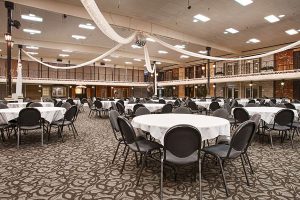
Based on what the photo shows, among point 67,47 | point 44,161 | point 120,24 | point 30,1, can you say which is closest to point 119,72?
point 67,47

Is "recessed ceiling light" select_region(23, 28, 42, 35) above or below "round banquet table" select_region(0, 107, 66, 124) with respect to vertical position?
above

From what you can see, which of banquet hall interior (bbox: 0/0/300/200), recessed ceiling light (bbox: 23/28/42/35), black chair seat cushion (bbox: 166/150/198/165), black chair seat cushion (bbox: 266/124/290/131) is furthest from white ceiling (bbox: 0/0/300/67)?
black chair seat cushion (bbox: 166/150/198/165)

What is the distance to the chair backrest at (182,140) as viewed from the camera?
2504mm

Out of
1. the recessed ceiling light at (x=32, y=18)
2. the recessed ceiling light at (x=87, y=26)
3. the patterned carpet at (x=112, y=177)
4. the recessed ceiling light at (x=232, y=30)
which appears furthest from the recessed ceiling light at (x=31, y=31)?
the recessed ceiling light at (x=232, y=30)

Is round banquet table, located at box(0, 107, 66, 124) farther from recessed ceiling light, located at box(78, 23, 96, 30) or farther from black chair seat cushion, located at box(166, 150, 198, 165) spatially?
recessed ceiling light, located at box(78, 23, 96, 30)

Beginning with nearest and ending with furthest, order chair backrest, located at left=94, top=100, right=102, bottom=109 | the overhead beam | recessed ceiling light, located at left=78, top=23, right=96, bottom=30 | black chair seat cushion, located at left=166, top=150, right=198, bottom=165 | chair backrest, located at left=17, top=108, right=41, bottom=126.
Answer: black chair seat cushion, located at left=166, top=150, right=198, bottom=165, chair backrest, located at left=17, top=108, right=41, bottom=126, the overhead beam, chair backrest, located at left=94, top=100, right=102, bottom=109, recessed ceiling light, located at left=78, top=23, right=96, bottom=30

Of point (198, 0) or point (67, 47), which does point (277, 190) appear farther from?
point (67, 47)

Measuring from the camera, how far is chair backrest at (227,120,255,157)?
267cm

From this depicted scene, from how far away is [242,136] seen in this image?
9.00ft

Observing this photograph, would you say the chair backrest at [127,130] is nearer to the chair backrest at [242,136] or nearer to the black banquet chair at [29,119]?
the chair backrest at [242,136]

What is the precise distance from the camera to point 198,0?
928cm

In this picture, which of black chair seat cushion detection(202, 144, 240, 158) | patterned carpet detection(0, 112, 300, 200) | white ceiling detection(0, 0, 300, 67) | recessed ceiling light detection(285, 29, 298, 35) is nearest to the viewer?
patterned carpet detection(0, 112, 300, 200)

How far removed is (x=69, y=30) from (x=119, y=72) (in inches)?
643

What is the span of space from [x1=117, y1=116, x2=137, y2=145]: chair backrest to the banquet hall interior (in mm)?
21
